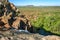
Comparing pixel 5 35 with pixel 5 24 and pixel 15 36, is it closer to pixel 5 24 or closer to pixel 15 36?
pixel 15 36

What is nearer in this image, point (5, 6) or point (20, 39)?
point (20, 39)

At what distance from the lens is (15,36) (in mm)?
14586

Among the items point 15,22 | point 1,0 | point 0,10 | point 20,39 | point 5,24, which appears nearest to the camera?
point 20,39

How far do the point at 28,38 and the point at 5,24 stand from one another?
5799 mm

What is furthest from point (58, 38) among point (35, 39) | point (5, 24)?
point (5, 24)

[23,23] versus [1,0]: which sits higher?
[1,0]

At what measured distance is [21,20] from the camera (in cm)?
2145

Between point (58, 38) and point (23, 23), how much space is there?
7.85 meters

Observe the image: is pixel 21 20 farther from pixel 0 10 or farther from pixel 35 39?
pixel 35 39

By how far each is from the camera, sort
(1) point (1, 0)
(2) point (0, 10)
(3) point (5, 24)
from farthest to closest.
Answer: (1) point (1, 0) → (2) point (0, 10) → (3) point (5, 24)

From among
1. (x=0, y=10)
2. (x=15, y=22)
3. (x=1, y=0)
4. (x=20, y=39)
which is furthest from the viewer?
(x=1, y=0)

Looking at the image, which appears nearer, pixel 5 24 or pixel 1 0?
pixel 5 24

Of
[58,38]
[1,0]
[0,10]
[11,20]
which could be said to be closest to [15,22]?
[11,20]

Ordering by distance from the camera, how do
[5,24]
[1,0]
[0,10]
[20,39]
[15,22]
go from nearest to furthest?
[20,39]
[5,24]
[15,22]
[0,10]
[1,0]
